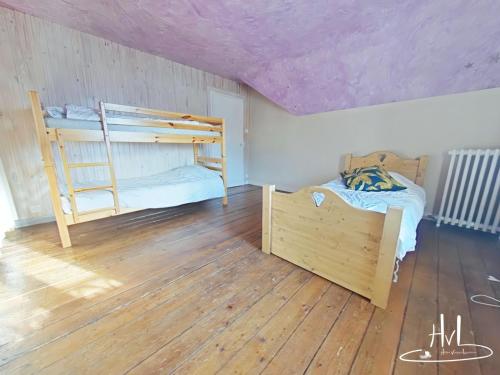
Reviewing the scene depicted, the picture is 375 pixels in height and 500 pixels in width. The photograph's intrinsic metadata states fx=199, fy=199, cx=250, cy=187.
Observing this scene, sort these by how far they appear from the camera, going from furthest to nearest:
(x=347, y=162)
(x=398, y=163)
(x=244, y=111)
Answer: (x=244, y=111)
(x=347, y=162)
(x=398, y=163)

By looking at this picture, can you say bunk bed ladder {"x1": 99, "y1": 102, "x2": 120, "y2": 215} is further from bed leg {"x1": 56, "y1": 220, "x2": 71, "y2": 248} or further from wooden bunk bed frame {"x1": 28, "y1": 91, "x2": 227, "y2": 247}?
bed leg {"x1": 56, "y1": 220, "x2": 71, "y2": 248}

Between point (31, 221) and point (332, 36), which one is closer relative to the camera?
point (332, 36)

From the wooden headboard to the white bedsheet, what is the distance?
1.02 feet

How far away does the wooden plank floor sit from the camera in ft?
2.94

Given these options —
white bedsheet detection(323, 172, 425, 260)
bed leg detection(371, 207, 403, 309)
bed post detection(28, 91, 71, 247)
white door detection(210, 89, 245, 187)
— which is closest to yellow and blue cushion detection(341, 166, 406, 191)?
white bedsheet detection(323, 172, 425, 260)

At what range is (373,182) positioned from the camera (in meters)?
2.14

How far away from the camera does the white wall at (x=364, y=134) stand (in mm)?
2188

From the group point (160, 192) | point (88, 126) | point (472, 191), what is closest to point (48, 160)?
point (88, 126)

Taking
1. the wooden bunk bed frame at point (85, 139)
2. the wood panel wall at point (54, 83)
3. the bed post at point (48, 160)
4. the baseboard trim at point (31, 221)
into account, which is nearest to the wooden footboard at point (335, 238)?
the wooden bunk bed frame at point (85, 139)

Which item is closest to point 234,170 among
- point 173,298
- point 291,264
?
point 291,264

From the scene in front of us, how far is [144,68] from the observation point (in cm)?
294

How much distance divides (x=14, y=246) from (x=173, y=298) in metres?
1.80

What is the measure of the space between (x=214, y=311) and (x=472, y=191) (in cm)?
294

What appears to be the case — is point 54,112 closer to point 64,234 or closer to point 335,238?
point 64,234
